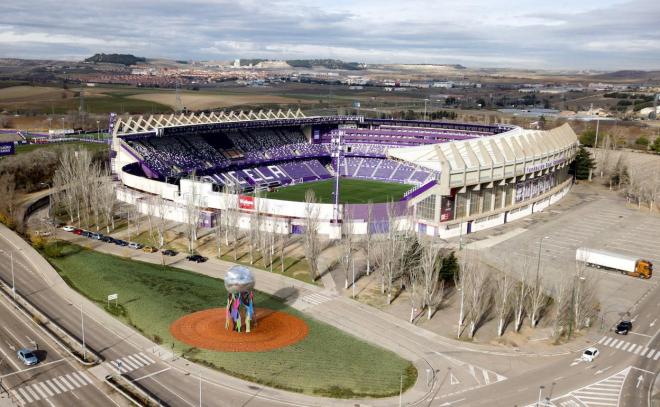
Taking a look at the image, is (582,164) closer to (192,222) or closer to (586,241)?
(586,241)

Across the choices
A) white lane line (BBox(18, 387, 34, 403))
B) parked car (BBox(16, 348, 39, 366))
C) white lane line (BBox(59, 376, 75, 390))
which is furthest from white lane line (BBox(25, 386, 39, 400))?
parked car (BBox(16, 348, 39, 366))

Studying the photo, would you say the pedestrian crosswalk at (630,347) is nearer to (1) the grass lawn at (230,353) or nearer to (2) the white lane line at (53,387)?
(1) the grass lawn at (230,353)

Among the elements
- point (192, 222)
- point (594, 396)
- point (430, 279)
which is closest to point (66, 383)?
point (430, 279)

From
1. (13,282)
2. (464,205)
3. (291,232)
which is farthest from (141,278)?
(464,205)

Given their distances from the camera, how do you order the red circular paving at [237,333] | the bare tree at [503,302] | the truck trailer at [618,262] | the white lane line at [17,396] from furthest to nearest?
the truck trailer at [618,262]
the bare tree at [503,302]
the red circular paving at [237,333]
the white lane line at [17,396]

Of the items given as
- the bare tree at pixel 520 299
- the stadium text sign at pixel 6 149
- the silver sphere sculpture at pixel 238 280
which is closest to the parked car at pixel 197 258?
the silver sphere sculpture at pixel 238 280

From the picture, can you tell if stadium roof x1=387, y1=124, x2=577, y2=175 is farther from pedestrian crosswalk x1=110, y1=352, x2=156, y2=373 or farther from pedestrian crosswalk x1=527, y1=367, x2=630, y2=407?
pedestrian crosswalk x1=110, y1=352, x2=156, y2=373
